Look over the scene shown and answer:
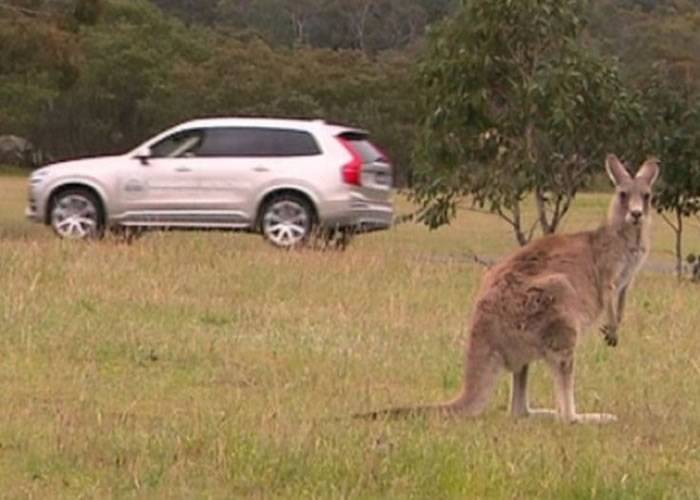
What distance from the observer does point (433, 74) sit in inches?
875

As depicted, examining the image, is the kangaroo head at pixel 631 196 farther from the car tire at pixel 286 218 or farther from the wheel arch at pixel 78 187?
the wheel arch at pixel 78 187

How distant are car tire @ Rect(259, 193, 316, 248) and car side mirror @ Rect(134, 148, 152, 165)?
1.74 meters

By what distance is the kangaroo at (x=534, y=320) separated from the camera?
8.31 metres

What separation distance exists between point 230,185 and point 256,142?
0.75 m

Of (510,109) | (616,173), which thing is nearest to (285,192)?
(510,109)

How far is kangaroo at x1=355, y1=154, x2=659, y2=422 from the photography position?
327 inches

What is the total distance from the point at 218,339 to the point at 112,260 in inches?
193

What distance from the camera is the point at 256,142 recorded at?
22.4 m

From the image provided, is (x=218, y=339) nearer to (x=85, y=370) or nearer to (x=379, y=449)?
(x=85, y=370)

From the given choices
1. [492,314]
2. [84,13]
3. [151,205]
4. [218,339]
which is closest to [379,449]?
[492,314]

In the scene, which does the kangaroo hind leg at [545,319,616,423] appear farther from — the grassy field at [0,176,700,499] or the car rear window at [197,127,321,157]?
the car rear window at [197,127,321,157]

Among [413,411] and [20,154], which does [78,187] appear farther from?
[20,154]

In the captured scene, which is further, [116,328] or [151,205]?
[151,205]

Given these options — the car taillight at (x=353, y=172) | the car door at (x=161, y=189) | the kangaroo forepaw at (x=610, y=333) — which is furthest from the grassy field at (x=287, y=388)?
the car door at (x=161, y=189)
